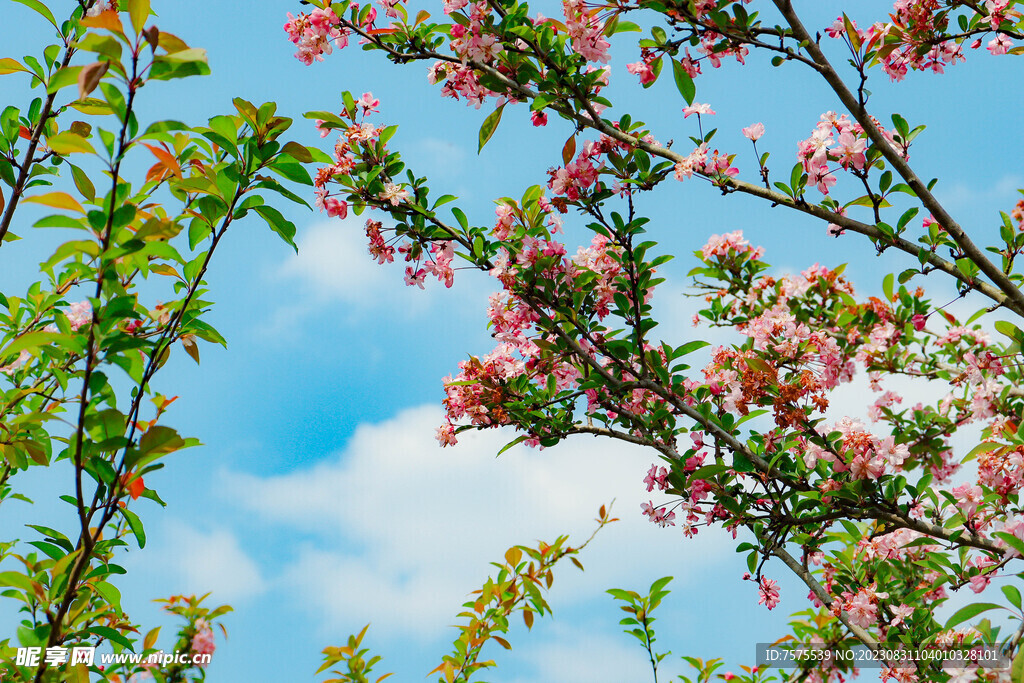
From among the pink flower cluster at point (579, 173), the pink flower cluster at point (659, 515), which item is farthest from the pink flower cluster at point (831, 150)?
the pink flower cluster at point (659, 515)

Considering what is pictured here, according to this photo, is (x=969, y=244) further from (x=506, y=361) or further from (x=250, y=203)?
(x=250, y=203)

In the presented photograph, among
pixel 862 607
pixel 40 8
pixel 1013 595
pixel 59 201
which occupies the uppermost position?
pixel 40 8

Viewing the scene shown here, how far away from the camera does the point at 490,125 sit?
3.28 metres

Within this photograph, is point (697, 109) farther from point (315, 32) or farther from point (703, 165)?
point (315, 32)

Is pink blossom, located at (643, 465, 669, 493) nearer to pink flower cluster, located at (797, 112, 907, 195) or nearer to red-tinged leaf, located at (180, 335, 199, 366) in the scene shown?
pink flower cluster, located at (797, 112, 907, 195)

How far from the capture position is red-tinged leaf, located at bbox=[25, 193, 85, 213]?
1579mm

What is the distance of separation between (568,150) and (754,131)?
0.97 metres

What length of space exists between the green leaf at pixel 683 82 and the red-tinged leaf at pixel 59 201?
8.29ft

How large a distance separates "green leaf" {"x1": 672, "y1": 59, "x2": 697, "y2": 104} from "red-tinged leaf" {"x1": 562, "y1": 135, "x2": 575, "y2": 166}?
0.54m

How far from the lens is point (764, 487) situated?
3424 mm

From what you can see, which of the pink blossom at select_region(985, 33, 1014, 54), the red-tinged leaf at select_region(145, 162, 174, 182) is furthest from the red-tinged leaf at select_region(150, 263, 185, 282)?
the pink blossom at select_region(985, 33, 1014, 54)

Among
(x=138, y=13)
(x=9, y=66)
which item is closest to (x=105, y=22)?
(x=138, y=13)

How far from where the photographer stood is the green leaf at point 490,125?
10.7 feet

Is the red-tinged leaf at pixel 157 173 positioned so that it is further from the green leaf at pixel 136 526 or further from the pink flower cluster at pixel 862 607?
the pink flower cluster at pixel 862 607
